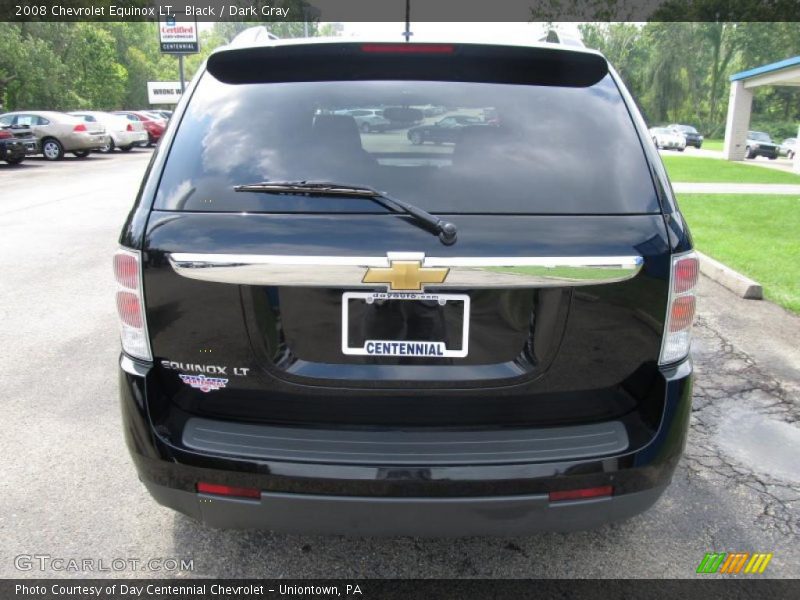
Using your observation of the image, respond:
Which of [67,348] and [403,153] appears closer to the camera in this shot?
[403,153]

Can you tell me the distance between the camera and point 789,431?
3768mm

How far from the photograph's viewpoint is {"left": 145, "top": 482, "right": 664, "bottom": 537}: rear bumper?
2.02m

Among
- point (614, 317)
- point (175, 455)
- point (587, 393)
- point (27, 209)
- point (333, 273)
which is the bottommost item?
point (27, 209)

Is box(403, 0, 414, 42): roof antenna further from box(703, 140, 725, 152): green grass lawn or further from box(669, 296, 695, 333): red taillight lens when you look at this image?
box(703, 140, 725, 152): green grass lawn

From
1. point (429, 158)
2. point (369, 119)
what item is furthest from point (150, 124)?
point (429, 158)

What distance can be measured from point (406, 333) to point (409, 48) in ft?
3.44

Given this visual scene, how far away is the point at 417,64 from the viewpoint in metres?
2.39

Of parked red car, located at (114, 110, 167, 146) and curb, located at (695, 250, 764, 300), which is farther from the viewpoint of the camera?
parked red car, located at (114, 110, 167, 146)

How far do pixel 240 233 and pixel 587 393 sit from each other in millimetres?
1173

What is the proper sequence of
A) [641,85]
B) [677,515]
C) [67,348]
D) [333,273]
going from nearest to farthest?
[333,273] < [677,515] < [67,348] < [641,85]

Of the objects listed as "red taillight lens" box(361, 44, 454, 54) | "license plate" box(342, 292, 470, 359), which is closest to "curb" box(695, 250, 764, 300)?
"red taillight lens" box(361, 44, 454, 54)

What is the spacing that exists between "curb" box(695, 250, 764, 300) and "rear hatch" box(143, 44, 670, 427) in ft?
13.6

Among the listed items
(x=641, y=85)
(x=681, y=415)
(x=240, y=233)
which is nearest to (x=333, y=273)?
(x=240, y=233)

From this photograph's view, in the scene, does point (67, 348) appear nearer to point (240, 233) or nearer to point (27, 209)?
point (240, 233)
